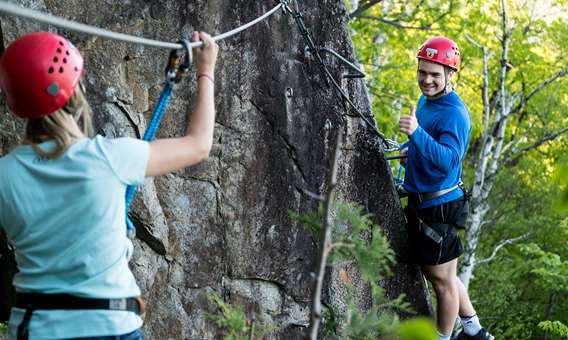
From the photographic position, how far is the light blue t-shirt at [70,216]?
2.59 meters

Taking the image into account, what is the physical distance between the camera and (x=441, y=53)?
17.6 feet

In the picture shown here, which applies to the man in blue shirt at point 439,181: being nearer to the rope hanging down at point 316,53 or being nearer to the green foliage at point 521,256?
the rope hanging down at point 316,53

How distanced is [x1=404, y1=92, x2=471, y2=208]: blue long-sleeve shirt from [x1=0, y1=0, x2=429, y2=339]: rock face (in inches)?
14.4

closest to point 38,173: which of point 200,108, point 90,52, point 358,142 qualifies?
point 200,108

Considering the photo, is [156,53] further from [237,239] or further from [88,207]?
[88,207]

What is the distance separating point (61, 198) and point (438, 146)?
2.98 m

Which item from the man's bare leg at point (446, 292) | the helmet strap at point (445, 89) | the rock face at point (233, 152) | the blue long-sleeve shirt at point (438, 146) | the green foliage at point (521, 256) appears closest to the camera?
the rock face at point (233, 152)

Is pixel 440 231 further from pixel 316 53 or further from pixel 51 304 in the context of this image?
pixel 51 304

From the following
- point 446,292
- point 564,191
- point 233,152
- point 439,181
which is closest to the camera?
point 564,191

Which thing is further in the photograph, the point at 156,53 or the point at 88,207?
the point at 156,53

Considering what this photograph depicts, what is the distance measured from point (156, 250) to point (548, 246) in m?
14.5

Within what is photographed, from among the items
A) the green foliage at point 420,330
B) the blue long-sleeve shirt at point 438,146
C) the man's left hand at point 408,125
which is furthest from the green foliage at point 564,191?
the blue long-sleeve shirt at point 438,146

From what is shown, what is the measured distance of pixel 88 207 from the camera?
8.55 ft

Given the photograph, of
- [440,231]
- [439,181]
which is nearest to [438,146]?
[439,181]
